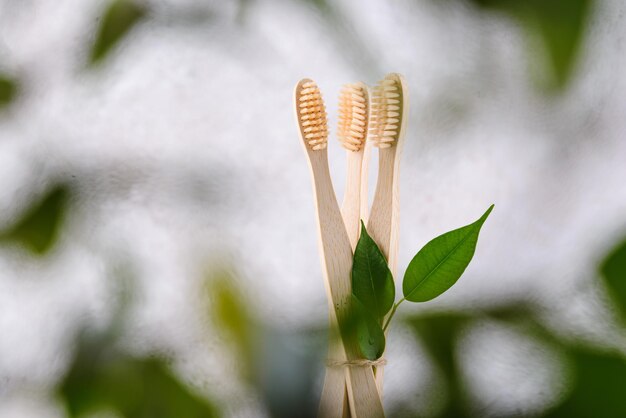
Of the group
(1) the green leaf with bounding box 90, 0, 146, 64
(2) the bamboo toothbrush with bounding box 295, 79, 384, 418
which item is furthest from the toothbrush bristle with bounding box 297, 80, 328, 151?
(1) the green leaf with bounding box 90, 0, 146, 64

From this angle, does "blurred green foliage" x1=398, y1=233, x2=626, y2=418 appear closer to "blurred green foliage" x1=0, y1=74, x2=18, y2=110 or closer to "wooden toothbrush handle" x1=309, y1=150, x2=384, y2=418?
"wooden toothbrush handle" x1=309, y1=150, x2=384, y2=418

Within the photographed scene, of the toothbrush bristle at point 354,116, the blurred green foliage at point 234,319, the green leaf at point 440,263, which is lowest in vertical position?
the blurred green foliage at point 234,319

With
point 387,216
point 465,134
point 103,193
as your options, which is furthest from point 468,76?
point 103,193

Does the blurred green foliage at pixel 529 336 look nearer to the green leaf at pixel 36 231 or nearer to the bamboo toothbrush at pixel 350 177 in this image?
the bamboo toothbrush at pixel 350 177

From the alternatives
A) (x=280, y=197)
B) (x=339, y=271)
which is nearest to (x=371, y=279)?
(x=339, y=271)

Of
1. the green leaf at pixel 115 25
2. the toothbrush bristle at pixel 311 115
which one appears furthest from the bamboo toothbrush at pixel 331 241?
the green leaf at pixel 115 25

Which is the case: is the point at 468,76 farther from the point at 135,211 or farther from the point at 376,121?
the point at 135,211

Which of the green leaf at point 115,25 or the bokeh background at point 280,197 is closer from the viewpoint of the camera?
the green leaf at point 115,25
